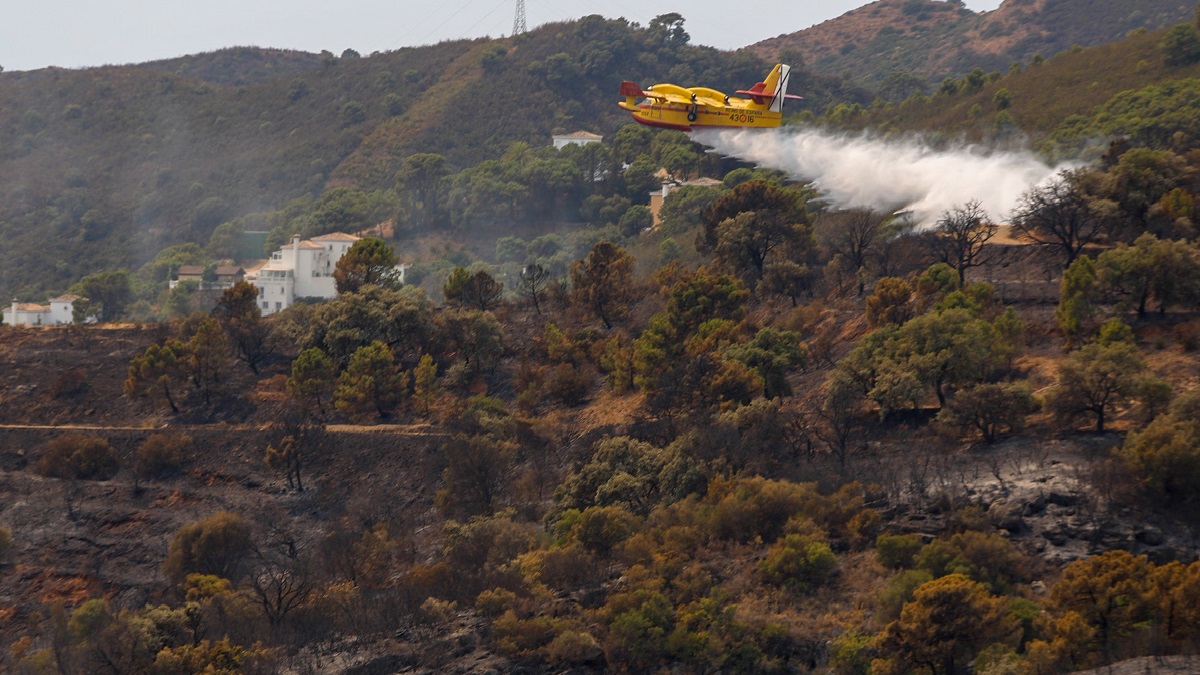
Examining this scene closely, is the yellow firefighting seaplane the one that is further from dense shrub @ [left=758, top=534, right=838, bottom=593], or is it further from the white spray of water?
dense shrub @ [left=758, top=534, right=838, bottom=593]

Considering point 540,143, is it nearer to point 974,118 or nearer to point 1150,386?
point 974,118

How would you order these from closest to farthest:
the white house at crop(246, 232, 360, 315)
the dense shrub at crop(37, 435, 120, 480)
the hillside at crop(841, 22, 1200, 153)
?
1. the dense shrub at crop(37, 435, 120, 480)
2. the hillside at crop(841, 22, 1200, 153)
3. the white house at crop(246, 232, 360, 315)

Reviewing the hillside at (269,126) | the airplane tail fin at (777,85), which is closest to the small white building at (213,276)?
the hillside at (269,126)

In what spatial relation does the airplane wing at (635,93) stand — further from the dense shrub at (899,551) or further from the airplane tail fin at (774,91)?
the dense shrub at (899,551)

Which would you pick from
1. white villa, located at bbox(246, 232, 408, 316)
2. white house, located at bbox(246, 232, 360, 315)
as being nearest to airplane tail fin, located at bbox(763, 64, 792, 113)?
white villa, located at bbox(246, 232, 408, 316)

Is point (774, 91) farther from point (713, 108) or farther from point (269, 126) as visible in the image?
point (269, 126)

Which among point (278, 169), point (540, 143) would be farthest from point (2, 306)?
point (540, 143)

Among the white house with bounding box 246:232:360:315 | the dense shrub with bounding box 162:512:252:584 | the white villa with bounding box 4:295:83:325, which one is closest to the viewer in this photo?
the dense shrub with bounding box 162:512:252:584
